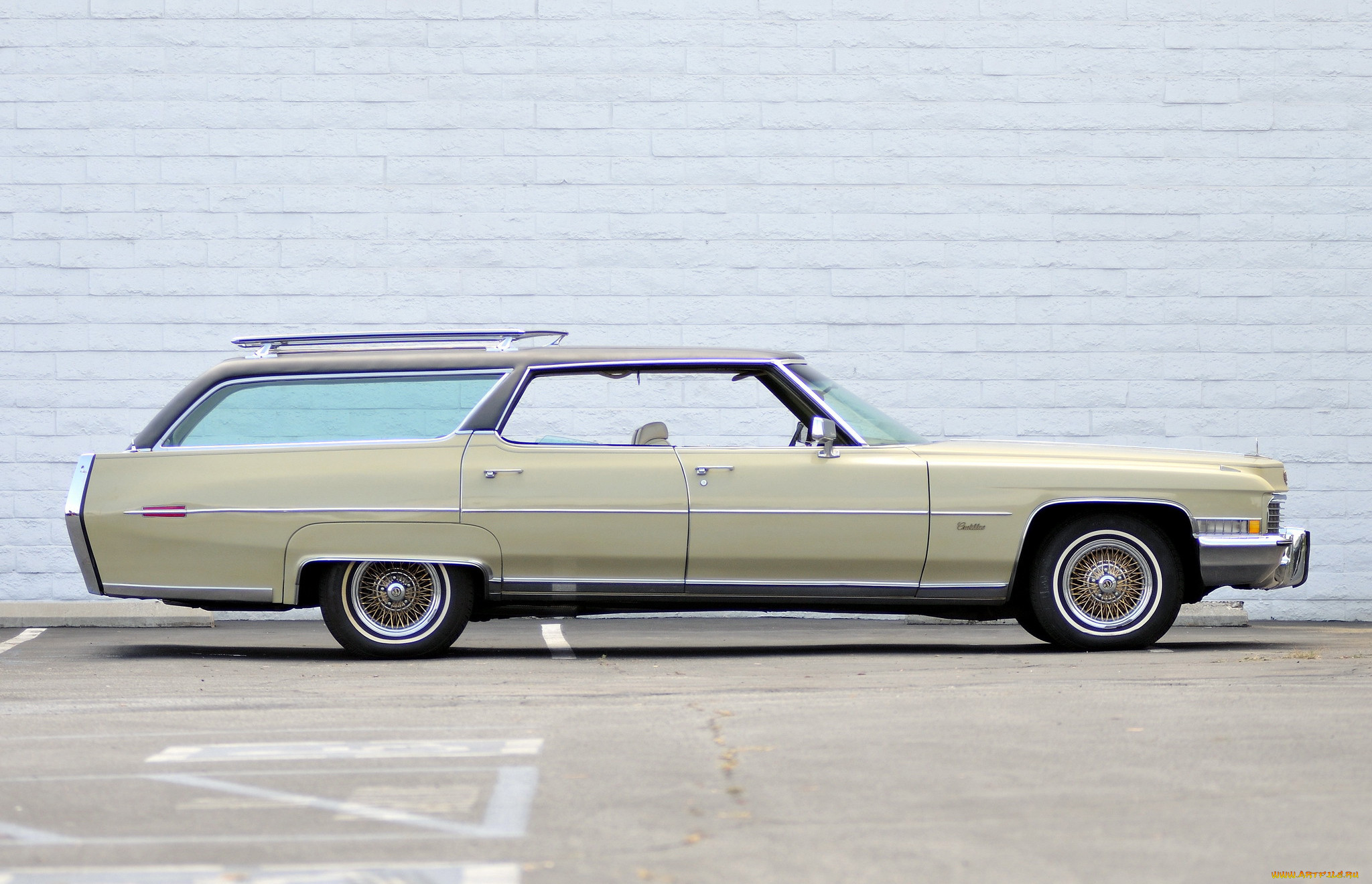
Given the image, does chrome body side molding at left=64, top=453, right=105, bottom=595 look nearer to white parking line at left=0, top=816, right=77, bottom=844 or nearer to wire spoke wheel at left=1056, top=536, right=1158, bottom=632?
white parking line at left=0, top=816, right=77, bottom=844

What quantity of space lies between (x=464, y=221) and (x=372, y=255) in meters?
0.72

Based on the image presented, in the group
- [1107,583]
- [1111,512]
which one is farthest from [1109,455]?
[1107,583]

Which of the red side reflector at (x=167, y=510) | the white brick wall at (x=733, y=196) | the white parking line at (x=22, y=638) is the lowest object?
the white parking line at (x=22, y=638)

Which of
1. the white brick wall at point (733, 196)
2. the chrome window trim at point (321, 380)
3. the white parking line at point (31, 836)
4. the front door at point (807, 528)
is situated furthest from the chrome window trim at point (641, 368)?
the white parking line at point (31, 836)

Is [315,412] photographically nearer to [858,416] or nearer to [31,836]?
[858,416]

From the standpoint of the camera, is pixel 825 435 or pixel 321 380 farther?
pixel 321 380

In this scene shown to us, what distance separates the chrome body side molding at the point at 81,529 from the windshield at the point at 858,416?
3.58 m

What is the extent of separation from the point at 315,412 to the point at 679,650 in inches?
93.5

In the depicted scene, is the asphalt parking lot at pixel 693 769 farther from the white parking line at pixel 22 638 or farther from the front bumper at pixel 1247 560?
the white parking line at pixel 22 638

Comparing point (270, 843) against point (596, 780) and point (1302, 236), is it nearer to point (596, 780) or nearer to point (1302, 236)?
point (596, 780)

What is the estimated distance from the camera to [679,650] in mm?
9000

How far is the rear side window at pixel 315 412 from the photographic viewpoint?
8.20 meters

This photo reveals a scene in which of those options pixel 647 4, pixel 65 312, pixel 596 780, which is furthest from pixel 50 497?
pixel 596 780

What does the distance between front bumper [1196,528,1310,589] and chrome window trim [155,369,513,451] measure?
3.61 meters
